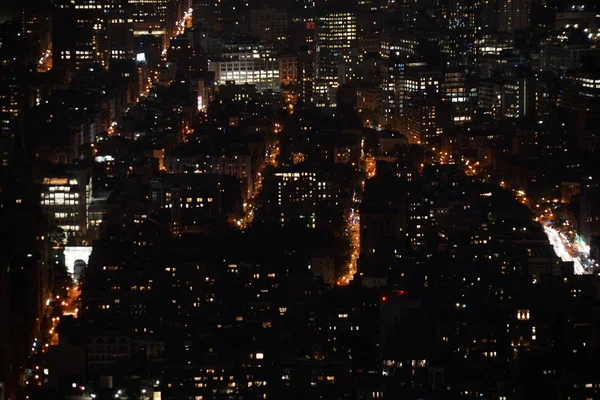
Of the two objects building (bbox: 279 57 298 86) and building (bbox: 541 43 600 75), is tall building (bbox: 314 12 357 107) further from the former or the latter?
building (bbox: 541 43 600 75)

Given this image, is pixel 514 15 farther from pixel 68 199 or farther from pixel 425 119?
pixel 68 199

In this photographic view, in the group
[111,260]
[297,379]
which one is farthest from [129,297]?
[297,379]

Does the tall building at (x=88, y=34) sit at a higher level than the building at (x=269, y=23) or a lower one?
higher

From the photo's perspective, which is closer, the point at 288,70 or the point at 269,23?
the point at 288,70

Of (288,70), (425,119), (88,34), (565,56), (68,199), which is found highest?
(88,34)

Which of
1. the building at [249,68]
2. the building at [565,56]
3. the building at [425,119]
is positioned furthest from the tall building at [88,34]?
the building at [565,56]

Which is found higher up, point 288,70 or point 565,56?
point 565,56

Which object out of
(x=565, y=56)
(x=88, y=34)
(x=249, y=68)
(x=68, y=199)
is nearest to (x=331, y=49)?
(x=249, y=68)

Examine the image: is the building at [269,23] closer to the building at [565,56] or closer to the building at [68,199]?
the building at [565,56]
